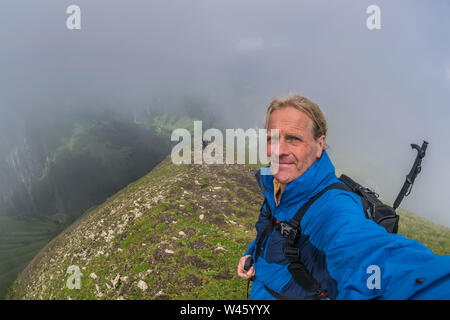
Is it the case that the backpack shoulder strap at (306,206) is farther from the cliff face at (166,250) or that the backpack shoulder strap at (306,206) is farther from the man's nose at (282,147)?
the cliff face at (166,250)

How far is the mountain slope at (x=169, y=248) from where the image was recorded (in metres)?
9.96

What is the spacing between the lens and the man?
1.87 metres

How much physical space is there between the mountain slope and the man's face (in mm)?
8219

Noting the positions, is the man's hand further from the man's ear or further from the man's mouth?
the man's ear

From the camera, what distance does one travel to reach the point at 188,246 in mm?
12273

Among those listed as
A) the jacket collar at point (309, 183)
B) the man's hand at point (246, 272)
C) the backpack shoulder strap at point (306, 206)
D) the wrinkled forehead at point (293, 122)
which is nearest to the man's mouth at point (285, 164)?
the jacket collar at point (309, 183)

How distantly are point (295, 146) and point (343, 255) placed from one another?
59.6 inches

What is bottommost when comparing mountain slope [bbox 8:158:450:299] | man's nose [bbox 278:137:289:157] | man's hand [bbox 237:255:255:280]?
mountain slope [bbox 8:158:450:299]

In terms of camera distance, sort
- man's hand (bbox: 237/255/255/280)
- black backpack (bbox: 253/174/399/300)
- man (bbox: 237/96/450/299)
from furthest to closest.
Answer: man's hand (bbox: 237/255/255/280), black backpack (bbox: 253/174/399/300), man (bbox: 237/96/450/299)

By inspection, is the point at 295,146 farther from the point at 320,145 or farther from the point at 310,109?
the point at 310,109

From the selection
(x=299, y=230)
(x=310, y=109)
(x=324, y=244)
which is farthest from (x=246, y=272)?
(x=310, y=109)

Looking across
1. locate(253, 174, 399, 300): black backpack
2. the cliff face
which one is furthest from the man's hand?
the cliff face

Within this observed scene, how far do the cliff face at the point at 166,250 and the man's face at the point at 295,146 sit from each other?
8.24m
